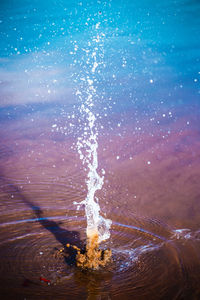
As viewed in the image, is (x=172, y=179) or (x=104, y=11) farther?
(x=104, y=11)

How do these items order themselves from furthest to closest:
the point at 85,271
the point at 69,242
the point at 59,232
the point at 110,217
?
1. the point at 110,217
2. the point at 59,232
3. the point at 69,242
4. the point at 85,271

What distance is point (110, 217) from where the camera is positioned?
9.78 feet

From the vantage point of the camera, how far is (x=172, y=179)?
3951 mm

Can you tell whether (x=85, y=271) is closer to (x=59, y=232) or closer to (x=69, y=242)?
(x=69, y=242)

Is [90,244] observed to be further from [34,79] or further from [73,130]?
[34,79]

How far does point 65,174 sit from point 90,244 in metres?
1.71

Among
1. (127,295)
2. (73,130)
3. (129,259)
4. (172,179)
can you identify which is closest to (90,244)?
(129,259)

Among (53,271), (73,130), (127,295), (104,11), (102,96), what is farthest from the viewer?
(104,11)

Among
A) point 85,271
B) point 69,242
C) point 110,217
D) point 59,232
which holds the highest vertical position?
point 110,217

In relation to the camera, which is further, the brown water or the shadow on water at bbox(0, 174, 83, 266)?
the shadow on water at bbox(0, 174, 83, 266)

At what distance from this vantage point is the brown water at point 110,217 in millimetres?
2100

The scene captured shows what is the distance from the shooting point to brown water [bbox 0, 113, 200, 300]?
2.10 metres

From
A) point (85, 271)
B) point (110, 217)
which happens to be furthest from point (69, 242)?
point (110, 217)

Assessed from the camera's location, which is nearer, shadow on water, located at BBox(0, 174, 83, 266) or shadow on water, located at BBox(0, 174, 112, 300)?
shadow on water, located at BBox(0, 174, 112, 300)
